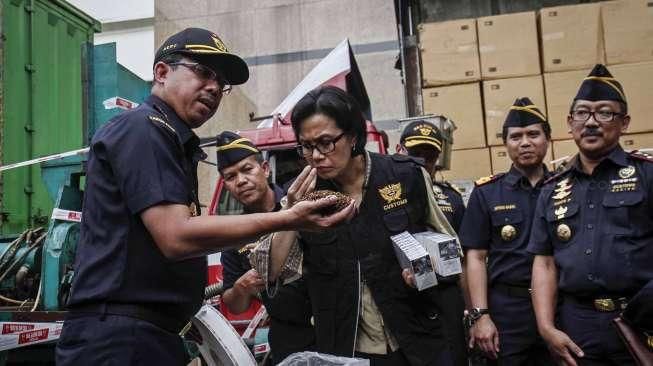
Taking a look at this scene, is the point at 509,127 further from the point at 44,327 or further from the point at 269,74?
the point at 269,74

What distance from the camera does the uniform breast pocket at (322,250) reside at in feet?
7.64

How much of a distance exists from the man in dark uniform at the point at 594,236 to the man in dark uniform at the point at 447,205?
0.50 metres

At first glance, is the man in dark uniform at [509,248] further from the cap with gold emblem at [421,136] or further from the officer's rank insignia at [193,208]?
the officer's rank insignia at [193,208]

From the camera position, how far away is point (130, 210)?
1.66 meters

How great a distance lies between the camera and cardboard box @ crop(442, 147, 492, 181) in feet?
19.4

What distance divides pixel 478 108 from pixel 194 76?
458cm

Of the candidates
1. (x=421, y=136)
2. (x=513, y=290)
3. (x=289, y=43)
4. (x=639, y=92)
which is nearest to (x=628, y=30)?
(x=639, y=92)

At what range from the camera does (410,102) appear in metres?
6.39

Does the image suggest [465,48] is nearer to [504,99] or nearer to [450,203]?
[504,99]

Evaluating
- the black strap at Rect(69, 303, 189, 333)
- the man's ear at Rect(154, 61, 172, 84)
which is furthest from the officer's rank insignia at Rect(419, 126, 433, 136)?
the black strap at Rect(69, 303, 189, 333)

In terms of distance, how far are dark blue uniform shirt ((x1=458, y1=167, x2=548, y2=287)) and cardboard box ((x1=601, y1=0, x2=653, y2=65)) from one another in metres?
3.01

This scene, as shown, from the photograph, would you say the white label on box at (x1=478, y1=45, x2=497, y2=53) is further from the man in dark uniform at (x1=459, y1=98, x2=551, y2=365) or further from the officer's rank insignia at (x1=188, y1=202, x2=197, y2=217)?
the officer's rank insignia at (x1=188, y1=202, x2=197, y2=217)

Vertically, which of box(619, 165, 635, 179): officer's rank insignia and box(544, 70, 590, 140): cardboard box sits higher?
box(544, 70, 590, 140): cardboard box

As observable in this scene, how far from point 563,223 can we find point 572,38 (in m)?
3.97
